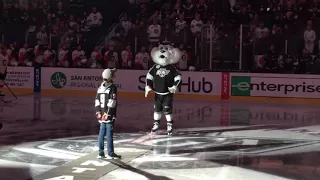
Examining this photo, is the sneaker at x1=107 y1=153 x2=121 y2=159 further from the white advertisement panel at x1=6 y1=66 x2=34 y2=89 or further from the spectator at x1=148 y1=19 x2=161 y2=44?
the white advertisement panel at x1=6 y1=66 x2=34 y2=89

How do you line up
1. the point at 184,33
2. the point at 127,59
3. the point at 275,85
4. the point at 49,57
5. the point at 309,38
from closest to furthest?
the point at 275,85 < the point at 309,38 < the point at 184,33 < the point at 127,59 < the point at 49,57

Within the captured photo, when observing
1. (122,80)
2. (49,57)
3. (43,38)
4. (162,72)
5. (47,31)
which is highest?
(47,31)

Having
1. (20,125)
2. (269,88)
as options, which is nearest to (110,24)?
(269,88)

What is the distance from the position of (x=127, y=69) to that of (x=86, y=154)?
1205cm

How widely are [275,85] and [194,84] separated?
3.03 metres

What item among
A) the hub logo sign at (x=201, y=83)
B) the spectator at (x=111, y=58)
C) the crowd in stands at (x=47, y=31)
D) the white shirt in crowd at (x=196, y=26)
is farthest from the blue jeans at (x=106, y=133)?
the crowd in stands at (x=47, y=31)

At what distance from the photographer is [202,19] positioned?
21.6 meters

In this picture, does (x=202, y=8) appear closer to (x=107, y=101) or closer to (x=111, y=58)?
(x=111, y=58)

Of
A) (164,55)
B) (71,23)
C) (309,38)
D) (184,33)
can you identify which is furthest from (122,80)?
(164,55)

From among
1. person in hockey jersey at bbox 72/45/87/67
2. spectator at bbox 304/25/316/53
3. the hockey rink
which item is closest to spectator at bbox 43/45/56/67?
person in hockey jersey at bbox 72/45/87/67

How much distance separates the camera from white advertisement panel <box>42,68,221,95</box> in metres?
20.0

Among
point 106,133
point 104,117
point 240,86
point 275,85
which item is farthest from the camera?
point 240,86

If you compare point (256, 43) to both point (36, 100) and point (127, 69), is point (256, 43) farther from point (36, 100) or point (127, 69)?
point (36, 100)

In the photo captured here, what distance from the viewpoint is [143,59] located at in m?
20.9
